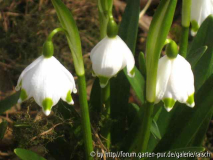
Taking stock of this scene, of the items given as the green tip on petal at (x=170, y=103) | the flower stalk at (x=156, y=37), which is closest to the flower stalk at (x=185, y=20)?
the flower stalk at (x=156, y=37)

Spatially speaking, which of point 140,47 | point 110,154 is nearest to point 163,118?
point 110,154

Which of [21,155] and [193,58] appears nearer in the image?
[21,155]

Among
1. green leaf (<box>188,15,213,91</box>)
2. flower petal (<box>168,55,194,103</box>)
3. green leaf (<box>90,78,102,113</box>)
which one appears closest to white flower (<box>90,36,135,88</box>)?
flower petal (<box>168,55,194,103</box>)

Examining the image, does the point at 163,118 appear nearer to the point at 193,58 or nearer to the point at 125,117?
the point at 125,117

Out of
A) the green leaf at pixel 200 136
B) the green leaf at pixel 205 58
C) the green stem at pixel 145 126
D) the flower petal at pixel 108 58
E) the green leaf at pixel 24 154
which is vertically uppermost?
the flower petal at pixel 108 58

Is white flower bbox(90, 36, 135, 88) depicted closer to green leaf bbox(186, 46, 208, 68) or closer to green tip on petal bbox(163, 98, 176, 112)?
green tip on petal bbox(163, 98, 176, 112)

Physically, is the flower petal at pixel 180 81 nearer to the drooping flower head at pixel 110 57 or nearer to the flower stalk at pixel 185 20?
the drooping flower head at pixel 110 57
